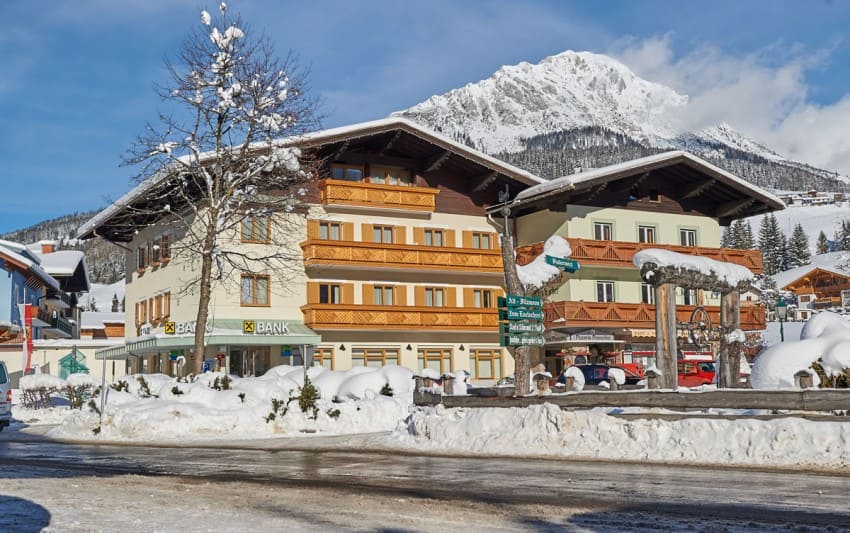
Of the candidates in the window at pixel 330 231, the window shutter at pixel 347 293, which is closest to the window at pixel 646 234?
the window shutter at pixel 347 293

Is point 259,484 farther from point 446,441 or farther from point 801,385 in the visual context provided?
point 801,385

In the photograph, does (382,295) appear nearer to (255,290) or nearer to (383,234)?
(383,234)

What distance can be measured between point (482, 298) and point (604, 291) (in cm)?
584

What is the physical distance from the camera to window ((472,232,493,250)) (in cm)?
4572

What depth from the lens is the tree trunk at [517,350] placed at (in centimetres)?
2138

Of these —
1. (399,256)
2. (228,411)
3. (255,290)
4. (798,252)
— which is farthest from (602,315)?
(798,252)

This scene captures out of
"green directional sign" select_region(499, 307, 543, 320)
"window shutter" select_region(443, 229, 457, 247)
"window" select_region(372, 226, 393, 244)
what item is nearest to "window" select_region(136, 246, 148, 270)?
"window" select_region(372, 226, 393, 244)

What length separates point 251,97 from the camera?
32.0m

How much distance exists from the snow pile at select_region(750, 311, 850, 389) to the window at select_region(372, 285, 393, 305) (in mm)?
25035

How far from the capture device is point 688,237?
47.8 m

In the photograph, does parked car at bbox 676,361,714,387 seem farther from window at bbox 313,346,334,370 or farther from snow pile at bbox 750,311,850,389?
snow pile at bbox 750,311,850,389

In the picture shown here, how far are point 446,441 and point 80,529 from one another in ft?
37.9

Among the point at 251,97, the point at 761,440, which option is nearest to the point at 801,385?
the point at 761,440

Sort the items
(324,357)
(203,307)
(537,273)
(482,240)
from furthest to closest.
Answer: (482,240) < (324,357) < (203,307) < (537,273)
